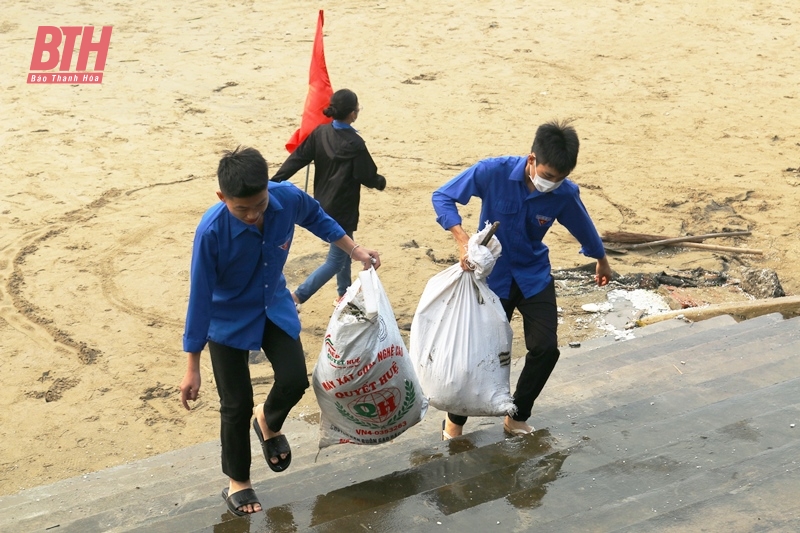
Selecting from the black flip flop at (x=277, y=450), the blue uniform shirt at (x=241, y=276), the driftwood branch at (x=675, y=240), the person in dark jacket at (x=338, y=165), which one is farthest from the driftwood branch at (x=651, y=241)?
the blue uniform shirt at (x=241, y=276)

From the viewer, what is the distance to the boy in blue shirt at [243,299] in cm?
345

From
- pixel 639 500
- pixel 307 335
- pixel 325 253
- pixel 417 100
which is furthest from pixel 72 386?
pixel 417 100

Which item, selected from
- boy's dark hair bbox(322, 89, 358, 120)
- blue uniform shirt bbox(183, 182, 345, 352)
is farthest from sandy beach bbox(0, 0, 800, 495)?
blue uniform shirt bbox(183, 182, 345, 352)

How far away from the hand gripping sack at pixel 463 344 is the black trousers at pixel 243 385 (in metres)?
0.67

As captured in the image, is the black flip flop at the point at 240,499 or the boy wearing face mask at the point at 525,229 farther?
the boy wearing face mask at the point at 525,229

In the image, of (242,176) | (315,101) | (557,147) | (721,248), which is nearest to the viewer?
(242,176)

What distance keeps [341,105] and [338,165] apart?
0.44 m

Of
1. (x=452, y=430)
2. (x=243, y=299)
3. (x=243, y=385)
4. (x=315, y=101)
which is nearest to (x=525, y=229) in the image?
(x=452, y=430)

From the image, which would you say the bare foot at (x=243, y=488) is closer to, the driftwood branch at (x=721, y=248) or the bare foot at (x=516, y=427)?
the bare foot at (x=516, y=427)

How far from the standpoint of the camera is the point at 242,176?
3.35 meters

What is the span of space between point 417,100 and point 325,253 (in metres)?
4.35

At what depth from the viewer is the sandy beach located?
620cm

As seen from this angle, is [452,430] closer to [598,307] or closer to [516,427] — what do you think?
[516,427]

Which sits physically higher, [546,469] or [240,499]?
[546,469]
